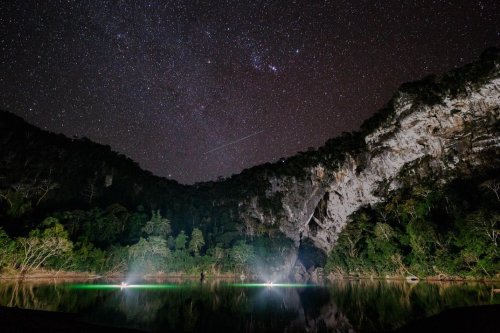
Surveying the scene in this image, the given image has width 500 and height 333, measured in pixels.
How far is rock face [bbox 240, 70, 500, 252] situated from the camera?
42.0 m

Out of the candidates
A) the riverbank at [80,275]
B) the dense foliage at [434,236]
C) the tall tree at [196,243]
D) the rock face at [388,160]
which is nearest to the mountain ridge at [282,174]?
the rock face at [388,160]

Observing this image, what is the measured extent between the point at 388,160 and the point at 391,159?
0.58m

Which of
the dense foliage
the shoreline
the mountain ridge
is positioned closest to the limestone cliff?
the mountain ridge

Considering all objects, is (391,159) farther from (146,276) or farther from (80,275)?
(80,275)

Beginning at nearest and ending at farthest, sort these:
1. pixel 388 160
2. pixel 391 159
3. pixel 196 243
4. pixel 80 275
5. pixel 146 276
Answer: pixel 80 275 → pixel 146 276 → pixel 391 159 → pixel 388 160 → pixel 196 243

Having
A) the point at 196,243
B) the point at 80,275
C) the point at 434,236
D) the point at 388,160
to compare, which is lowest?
the point at 80,275

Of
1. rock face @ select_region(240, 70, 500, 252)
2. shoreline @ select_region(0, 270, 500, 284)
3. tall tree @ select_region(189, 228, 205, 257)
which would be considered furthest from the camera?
tall tree @ select_region(189, 228, 205, 257)

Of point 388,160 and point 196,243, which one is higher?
point 388,160

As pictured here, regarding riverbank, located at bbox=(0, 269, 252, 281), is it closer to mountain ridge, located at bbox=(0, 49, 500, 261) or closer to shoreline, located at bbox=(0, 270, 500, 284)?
shoreline, located at bbox=(0, 270, 500, 284)

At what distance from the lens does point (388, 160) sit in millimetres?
53125

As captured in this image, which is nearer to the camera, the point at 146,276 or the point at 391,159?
the point at 146,276

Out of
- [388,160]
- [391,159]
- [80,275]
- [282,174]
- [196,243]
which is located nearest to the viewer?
[80,275]

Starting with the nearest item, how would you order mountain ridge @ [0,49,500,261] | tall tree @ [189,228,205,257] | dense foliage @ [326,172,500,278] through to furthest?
dense foliage @ [326,172,500,278] < mountain ridge @ [0,49,500,261] < tall tree @ [189,228,205,257]

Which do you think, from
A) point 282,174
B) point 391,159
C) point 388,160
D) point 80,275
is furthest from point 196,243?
point 391,159
